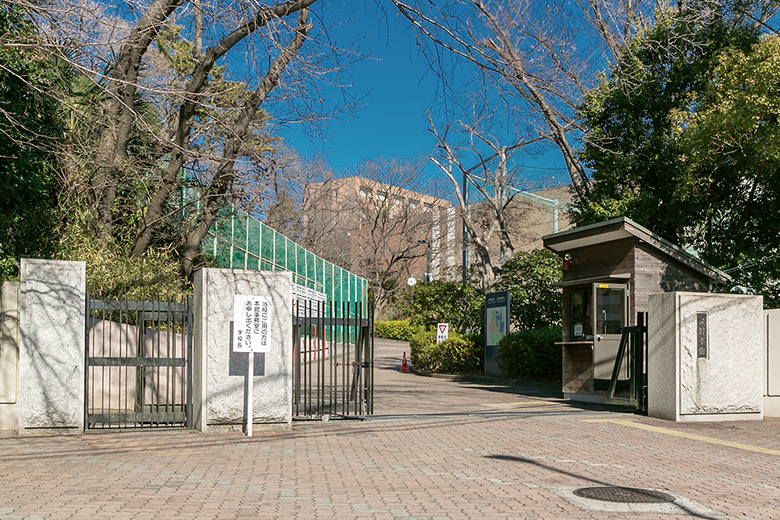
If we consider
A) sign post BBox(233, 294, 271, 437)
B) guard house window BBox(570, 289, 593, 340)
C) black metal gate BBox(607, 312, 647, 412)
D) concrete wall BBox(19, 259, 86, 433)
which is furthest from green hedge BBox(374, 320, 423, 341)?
concrete wall BBox(19, 259, 86, 433)

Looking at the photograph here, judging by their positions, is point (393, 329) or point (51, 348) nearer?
point (51, 348)

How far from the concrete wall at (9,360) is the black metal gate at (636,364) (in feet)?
33.0

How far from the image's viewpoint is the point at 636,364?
13250 mm

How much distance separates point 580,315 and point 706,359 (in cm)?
390

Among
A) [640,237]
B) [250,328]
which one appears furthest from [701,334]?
[250,328]

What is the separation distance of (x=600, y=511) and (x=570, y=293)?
10806 millimetres

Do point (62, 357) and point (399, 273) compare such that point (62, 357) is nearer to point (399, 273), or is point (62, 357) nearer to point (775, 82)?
point (775, 82)

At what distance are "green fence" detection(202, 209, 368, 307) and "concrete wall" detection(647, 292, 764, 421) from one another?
9793 millimetres

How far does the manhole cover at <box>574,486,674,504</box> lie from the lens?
254 inches

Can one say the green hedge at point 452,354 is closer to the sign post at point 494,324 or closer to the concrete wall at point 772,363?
the sign post at point 494,324

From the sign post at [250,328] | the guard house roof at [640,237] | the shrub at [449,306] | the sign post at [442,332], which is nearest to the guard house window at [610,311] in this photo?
the guard house roof at [640,237]

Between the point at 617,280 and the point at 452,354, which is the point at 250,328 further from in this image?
the point at 452,354

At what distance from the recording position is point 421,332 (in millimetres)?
28125

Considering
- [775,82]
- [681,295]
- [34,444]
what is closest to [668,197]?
[775,82]
